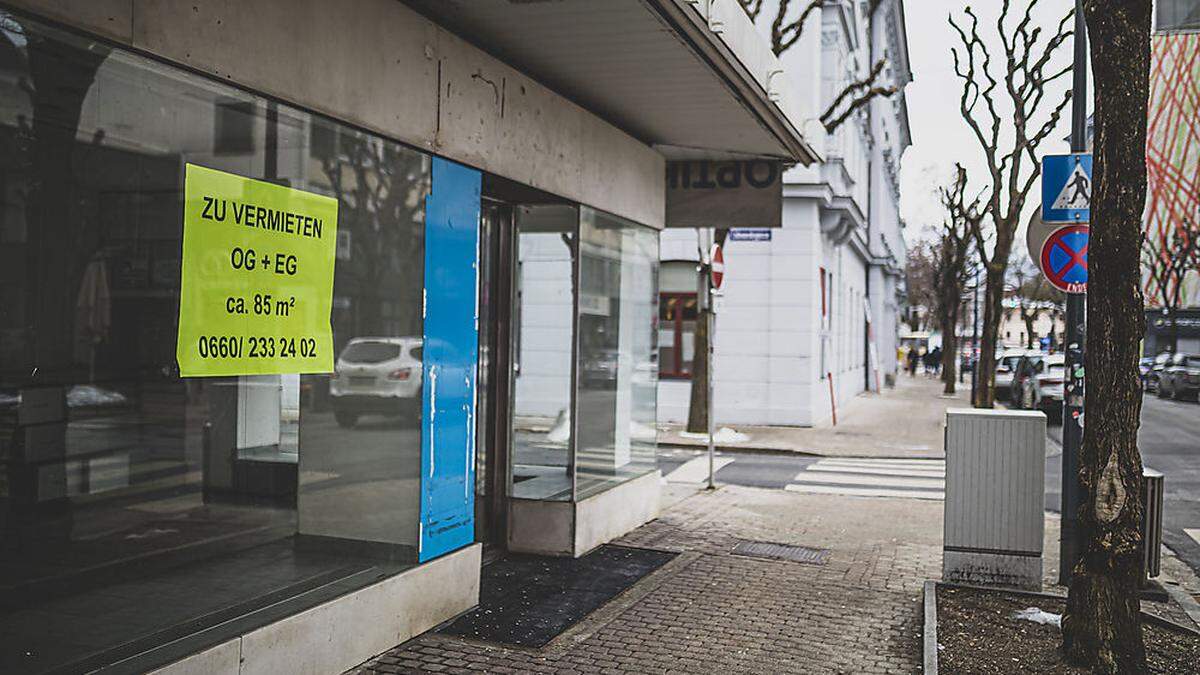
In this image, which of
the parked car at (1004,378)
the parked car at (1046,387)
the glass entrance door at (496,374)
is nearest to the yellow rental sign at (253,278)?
the glass entrance door at (496,374)

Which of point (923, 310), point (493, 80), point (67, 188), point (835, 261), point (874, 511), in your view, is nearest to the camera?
point (493, 80)

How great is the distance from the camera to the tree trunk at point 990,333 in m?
23.9

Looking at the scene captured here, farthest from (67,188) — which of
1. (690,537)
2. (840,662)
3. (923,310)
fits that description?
(923,310)

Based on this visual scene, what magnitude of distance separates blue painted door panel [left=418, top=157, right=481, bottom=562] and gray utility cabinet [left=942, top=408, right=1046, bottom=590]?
3.55 m

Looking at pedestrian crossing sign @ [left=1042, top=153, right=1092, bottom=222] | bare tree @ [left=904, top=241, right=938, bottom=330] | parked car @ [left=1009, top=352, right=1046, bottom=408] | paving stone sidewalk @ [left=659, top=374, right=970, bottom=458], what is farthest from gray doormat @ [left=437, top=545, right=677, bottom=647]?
bare tree @ [left=904, top=241, right=938, bottom=330]

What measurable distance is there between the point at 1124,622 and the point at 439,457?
398 cm

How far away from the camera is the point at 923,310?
354ft

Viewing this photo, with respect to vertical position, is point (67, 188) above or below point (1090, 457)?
above

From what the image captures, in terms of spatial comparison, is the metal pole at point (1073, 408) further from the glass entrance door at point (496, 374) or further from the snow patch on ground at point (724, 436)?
the snow patch on ground at point (724, 436)

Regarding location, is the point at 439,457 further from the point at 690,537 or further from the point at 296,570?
the point at 690,537

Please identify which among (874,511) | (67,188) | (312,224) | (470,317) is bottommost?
A: (874,511)

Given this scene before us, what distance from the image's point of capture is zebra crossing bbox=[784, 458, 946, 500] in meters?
13.3

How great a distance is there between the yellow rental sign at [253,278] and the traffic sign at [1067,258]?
523 cm

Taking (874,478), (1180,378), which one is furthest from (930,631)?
(1180,378)
